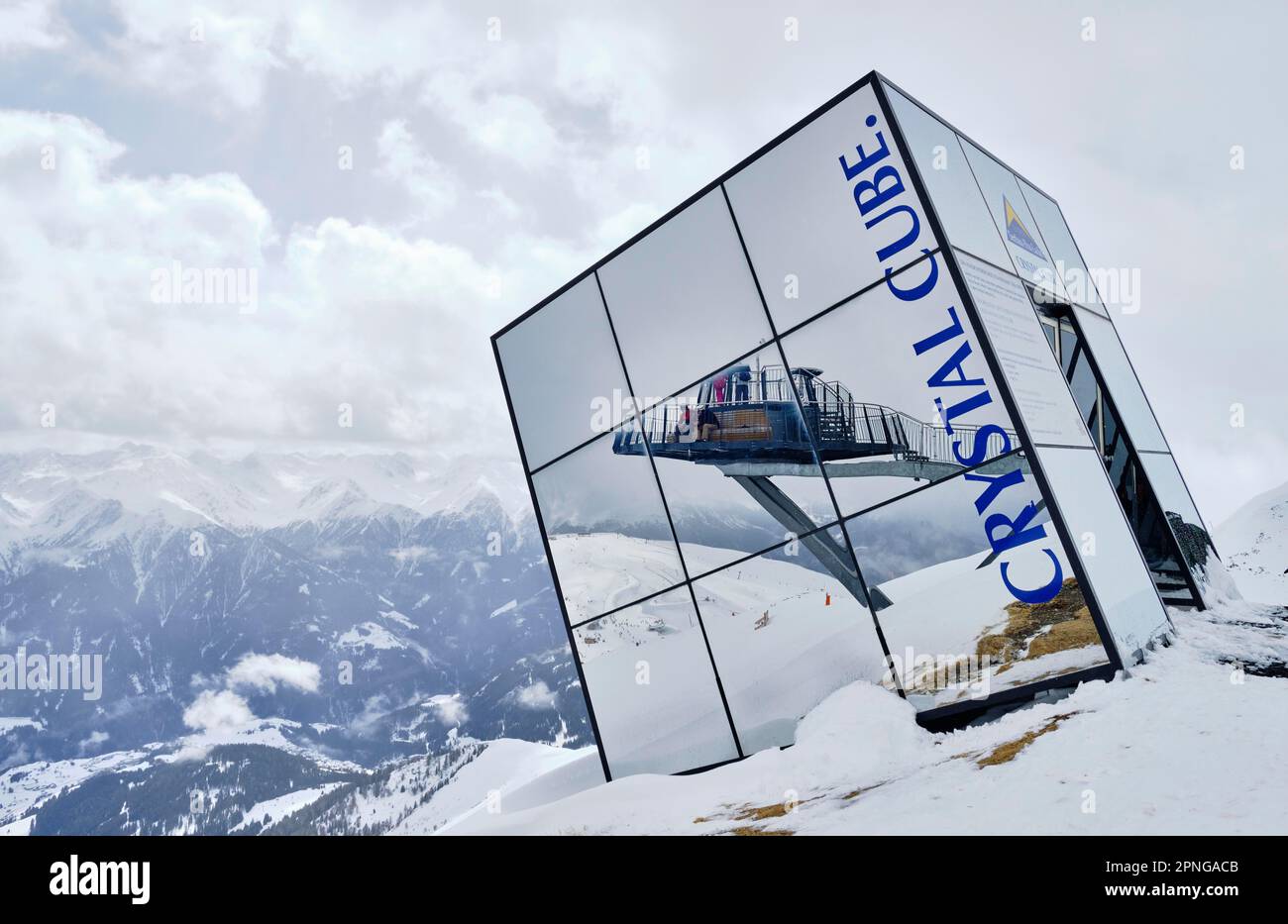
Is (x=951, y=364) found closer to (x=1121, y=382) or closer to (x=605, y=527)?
(x=605, y=527)

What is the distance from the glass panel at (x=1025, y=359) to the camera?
9445 millimetres

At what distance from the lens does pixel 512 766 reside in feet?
81.9

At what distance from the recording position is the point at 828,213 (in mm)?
10727

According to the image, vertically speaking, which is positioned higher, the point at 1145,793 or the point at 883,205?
the point at 883,205

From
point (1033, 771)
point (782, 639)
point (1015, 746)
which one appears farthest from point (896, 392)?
point (1033, 771)

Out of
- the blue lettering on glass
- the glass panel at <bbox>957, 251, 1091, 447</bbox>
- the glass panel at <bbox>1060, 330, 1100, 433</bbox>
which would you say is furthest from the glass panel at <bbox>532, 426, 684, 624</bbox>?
the glass panel at <bbox>1060, 330, 1100, 433</bbox>

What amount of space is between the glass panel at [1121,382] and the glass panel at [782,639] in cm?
813

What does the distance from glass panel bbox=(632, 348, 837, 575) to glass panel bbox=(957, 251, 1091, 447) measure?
2629 mm

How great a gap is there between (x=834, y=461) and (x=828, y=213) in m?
3.46

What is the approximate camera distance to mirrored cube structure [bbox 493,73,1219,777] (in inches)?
355
